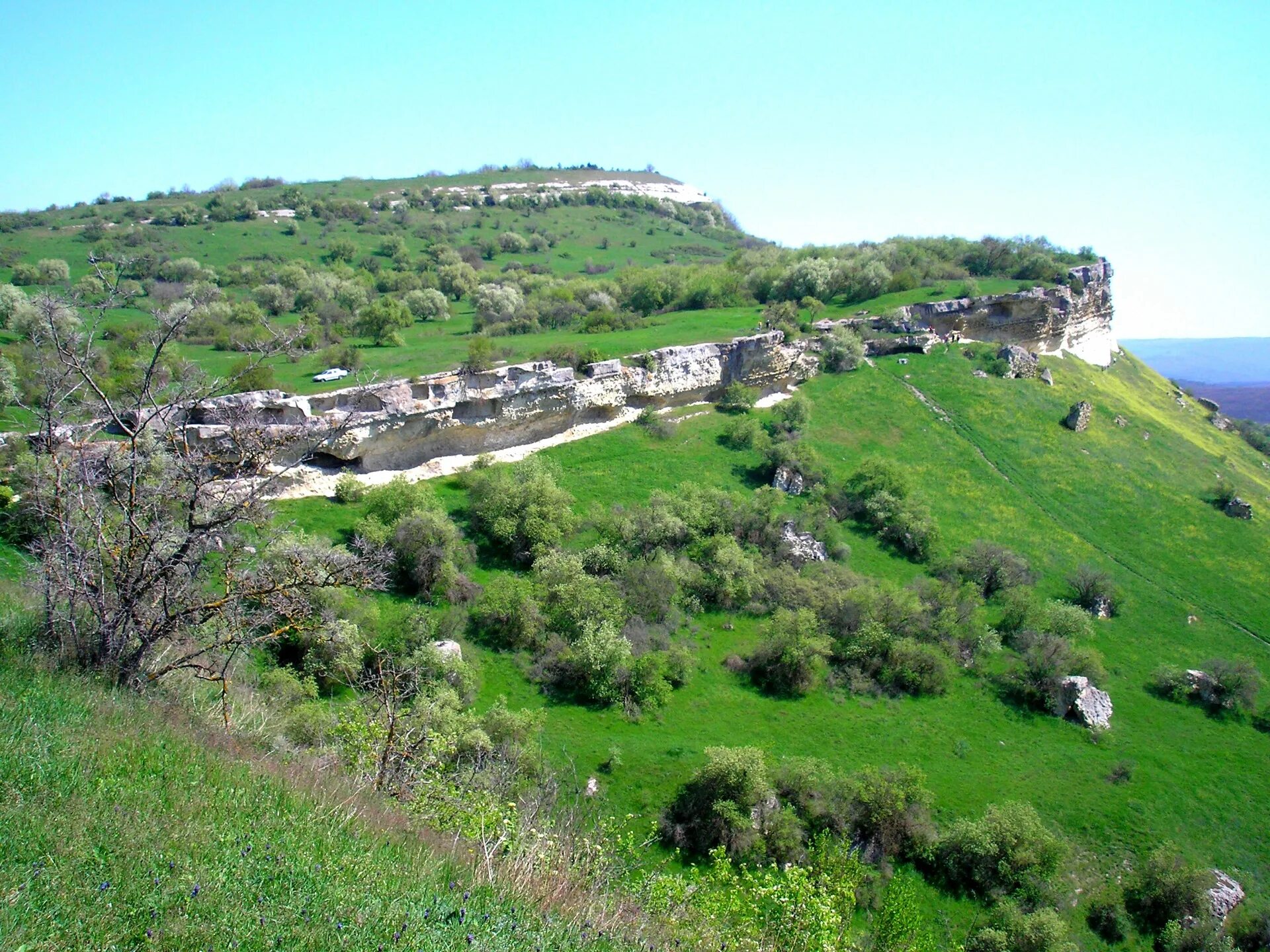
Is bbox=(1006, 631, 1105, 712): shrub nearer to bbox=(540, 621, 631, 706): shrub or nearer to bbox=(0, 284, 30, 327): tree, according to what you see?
bbox=(540, 621, 631, 706): shrub

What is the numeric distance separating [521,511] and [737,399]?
1318 cm

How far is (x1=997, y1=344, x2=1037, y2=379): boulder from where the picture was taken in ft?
121

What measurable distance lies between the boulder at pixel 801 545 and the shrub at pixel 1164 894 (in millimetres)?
11479

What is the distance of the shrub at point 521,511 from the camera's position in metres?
21.7

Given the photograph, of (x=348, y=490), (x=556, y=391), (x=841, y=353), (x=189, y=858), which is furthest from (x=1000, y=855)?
(x=841, y=353)

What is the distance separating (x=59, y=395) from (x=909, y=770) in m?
15.0

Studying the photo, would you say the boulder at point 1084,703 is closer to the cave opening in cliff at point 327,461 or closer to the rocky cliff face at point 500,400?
the rocky cliff face at point 500,400

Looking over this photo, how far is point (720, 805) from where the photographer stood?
13430 mm

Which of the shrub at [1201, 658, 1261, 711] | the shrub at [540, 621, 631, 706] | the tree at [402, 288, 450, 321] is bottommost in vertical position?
the shrub at [1201, 658, 1261, 711]

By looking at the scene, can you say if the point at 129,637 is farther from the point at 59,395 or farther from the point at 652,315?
the point at 652,315

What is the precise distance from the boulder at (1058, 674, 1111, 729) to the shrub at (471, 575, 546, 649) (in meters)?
13.5

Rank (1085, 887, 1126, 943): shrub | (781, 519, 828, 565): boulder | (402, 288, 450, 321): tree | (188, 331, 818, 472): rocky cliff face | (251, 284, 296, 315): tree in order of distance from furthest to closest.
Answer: (402, 288, 450, 321): tree
(251, 284, 296, 315): tree
(781, 519, 828, 565): boulder
(188, 331, 818, 472): rocky cliff face
(1085, 887, 1126, 943): shrub

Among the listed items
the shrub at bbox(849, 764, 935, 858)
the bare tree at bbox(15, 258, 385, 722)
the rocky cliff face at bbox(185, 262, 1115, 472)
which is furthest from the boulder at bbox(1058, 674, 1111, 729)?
the bare tree at bbox(15, 258, 385, 722)

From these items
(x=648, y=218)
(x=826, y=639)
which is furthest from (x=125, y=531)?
(x=648, y=218)
